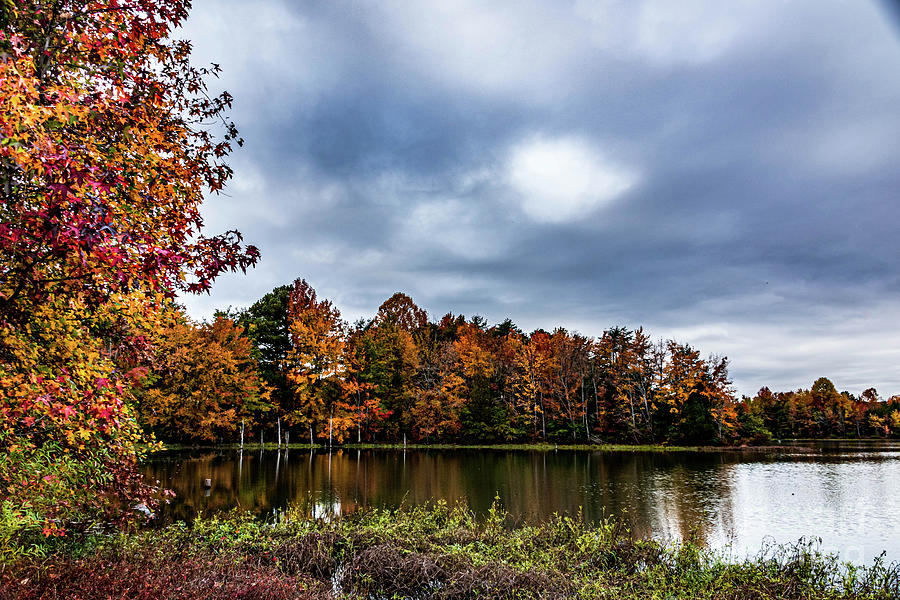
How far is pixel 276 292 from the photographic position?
173 ft

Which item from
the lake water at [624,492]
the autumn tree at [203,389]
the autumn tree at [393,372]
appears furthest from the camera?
the autumn tree at [393,372]

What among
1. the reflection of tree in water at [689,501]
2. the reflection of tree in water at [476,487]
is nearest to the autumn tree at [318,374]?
the reflection of tree in water at [476,487]

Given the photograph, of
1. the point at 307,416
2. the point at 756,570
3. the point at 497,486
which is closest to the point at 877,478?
the point at 497,486

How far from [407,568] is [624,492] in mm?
14614

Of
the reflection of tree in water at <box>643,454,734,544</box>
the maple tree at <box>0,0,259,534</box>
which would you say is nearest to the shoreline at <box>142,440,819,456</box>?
the reflection of tree in water at <box>643,454,734,544</box>

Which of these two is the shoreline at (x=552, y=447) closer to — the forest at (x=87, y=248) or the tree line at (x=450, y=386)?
the tree line at (x=450, y=386)

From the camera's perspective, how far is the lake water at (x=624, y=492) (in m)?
14.3

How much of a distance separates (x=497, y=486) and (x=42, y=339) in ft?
62.0

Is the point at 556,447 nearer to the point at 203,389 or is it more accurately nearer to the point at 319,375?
the point at 319,375

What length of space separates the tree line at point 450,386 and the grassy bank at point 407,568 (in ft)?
110

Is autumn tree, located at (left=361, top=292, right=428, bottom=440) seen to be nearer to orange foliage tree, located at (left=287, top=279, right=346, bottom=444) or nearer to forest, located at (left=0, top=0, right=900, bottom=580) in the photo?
orange foliage tree, located at (left=287, top=279, right=346, bottom=444)

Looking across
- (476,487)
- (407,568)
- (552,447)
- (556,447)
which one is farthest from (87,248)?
(552,447)

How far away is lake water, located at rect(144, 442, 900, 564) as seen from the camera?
14264 mm

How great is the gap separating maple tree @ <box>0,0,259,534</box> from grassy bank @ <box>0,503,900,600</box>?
3.54 ft
